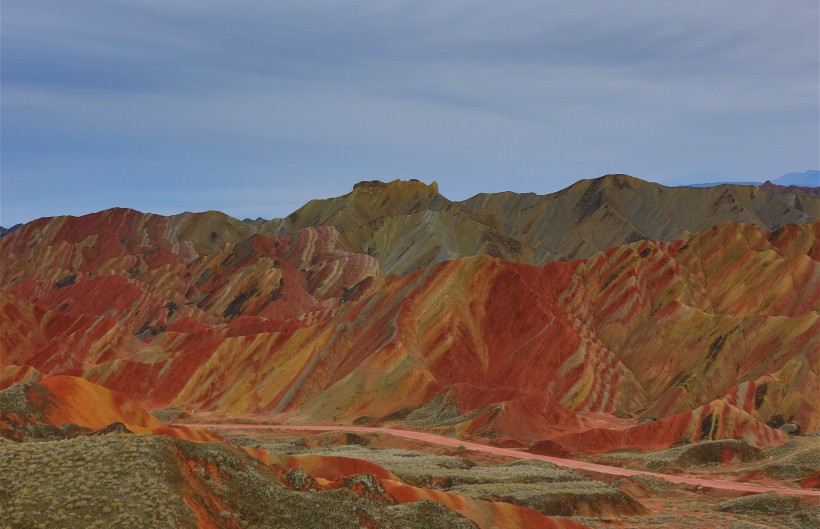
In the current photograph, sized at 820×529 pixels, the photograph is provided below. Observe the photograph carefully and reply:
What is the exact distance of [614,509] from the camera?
52.8m

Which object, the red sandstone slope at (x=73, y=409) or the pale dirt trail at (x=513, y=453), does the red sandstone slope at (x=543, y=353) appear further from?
the red sandstone slope at (x=73, y=409)

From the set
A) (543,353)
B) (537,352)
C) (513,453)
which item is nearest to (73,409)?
(513,453)

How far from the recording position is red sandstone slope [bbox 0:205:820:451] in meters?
86.8

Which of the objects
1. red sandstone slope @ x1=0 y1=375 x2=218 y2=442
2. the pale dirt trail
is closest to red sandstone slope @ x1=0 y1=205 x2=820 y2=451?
the pale dirt trail

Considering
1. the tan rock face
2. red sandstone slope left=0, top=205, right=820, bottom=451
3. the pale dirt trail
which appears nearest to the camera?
the pale dirt trail

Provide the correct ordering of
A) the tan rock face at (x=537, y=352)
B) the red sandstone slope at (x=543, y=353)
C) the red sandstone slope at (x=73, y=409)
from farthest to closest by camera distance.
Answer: the red sandstone slope at (x=543, y=353), the tan rock face at (x=537, y=352), the red sandstone slope at (x=73, y=409)

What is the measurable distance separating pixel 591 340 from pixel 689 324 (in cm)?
1138

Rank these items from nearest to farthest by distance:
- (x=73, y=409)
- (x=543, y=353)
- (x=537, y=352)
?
(x=73, y=409) → (x=537, y=352) → (x=543, y=353)

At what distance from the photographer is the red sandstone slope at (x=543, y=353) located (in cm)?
8681

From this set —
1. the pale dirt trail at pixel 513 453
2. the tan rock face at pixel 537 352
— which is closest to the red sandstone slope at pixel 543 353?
the tan rock face at pixel 537 352

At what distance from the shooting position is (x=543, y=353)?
102m

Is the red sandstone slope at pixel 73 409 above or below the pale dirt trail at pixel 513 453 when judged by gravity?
above

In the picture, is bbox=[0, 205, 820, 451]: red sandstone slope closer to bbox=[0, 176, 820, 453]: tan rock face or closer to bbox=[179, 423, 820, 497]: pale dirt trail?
bbox=[0, 176, 820, 453]: tan rock face

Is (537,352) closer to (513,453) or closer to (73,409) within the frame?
(513,453)
